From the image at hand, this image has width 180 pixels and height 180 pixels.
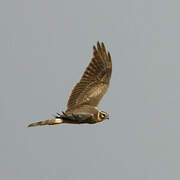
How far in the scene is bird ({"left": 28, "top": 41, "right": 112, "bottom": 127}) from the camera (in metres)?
12.7

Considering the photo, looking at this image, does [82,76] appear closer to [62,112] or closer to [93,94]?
[93,94]

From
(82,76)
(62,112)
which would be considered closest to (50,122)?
(62,112)

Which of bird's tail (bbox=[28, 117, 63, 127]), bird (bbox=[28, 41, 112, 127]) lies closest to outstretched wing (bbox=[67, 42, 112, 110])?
bird (bbox=[28, 41, 112, 127])

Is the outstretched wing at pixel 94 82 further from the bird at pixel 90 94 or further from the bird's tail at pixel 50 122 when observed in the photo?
the bird's tail at pixel 50 122

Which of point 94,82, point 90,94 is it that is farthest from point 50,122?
point 94,82

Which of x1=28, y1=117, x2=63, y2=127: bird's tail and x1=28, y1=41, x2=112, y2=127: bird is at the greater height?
x1=28, y1=41, x2=112, y2=127: bird

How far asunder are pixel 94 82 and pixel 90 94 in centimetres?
59

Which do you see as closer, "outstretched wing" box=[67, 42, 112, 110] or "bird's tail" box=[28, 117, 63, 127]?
"bird's tail" box=[28, 117, 63, 127]

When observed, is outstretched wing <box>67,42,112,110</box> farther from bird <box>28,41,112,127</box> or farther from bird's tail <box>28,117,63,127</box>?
bird's tail <box>28,117,63,127</box>

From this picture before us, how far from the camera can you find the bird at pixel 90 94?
12.7 meters

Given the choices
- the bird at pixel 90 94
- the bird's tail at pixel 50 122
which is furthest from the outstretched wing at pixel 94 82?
the bird's tail at pixel 50 122

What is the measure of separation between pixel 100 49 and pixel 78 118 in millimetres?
2800

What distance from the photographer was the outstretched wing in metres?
13.8

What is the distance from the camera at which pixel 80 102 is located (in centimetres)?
1371
